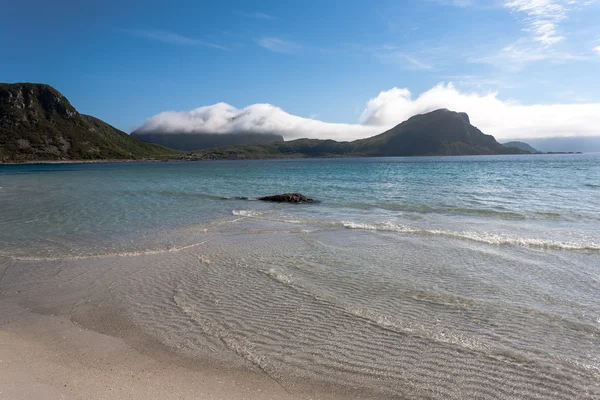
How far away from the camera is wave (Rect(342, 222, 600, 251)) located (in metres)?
14.5

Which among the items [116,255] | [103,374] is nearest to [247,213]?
[116,255]

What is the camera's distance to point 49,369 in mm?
6113

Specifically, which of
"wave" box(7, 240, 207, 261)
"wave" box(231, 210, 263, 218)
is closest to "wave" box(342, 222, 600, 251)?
"wave" box(231, 210, 263, 218)

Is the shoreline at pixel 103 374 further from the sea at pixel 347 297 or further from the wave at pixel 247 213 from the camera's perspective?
the wave at pixel 247 213

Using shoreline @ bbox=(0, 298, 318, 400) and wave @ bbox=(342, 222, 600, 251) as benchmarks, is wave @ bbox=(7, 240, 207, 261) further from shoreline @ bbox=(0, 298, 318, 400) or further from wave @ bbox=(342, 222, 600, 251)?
wave @ bbox=(342, 222, 600, 251)

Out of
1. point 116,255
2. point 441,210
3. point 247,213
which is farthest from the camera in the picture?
point 247,213

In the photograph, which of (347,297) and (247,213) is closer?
(347,297)

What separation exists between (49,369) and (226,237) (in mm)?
11550

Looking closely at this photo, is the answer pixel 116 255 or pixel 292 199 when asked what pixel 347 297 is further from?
pixel 292 199

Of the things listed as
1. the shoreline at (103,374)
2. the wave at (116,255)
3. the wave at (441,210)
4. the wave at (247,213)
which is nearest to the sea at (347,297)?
the wave at (116,255)

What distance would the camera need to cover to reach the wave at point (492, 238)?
14.5m

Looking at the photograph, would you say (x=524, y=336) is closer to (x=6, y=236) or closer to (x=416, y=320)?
(x=416, y=320)

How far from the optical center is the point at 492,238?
16.2 meters

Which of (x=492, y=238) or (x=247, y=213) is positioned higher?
(x=492, y=238)
